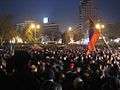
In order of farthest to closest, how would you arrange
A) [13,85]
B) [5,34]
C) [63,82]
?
[5,34]
[63,82]
[13,85]

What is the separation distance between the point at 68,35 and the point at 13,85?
156 meters

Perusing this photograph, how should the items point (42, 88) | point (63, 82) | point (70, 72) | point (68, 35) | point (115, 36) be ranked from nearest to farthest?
1. point (42, 88)
2. point (63, 82)
3. point (70, 72)
4. point (115, 36)
5. point (68, 35)

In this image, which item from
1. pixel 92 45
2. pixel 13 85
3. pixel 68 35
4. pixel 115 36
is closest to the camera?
pixel 13 85

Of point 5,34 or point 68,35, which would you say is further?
point 68,35

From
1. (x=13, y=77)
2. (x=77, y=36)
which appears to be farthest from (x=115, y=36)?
(x=13, y=77)

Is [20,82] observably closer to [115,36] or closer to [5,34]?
[5,34]

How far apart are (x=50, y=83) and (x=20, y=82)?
3.50 metres

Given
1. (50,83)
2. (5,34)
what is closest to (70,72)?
(50,83)

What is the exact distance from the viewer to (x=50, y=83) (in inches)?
368

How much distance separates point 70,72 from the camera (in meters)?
15.1

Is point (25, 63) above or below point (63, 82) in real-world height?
above

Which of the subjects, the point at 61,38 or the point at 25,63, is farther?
the point at 61,38

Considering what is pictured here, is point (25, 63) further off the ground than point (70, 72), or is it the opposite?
point (25, 63)

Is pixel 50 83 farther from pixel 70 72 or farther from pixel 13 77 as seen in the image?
pixel 70 72
